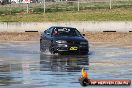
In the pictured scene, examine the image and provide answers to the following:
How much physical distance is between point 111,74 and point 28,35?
28642 millimetres

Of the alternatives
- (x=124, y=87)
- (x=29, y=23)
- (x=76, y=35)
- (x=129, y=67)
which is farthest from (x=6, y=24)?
(x=124, y=87)

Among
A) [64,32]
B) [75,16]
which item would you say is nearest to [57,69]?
[64,32]

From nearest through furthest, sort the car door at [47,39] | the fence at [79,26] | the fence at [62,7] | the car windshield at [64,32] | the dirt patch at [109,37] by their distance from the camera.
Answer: the car door at [47,39] → the car windshield at [64,32] → the dirt patch at [109,37] → the fence at [79,26] → the fence at [62,7]

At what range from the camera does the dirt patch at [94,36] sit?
1849 inches

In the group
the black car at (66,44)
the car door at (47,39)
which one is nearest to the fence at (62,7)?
the car door at (47,39)

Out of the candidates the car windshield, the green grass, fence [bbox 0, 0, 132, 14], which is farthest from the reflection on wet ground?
fence [bbox 0, 0, 132, 14]

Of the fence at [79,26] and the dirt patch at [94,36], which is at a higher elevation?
the fence at [79,26]

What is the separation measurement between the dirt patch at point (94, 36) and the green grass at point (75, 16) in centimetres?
593

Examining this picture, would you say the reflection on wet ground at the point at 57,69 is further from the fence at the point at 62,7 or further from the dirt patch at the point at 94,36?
the fence at the point at 62,7

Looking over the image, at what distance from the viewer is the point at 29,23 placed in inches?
1982

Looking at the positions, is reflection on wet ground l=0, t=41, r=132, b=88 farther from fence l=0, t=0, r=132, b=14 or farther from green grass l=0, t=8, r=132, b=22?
fence l=0, t=0, r=132, b=14

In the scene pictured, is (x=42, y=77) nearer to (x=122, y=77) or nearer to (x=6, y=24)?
(x=122, y=77)

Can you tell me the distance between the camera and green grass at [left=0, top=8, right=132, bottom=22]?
55594mm

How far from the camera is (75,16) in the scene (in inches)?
2232
